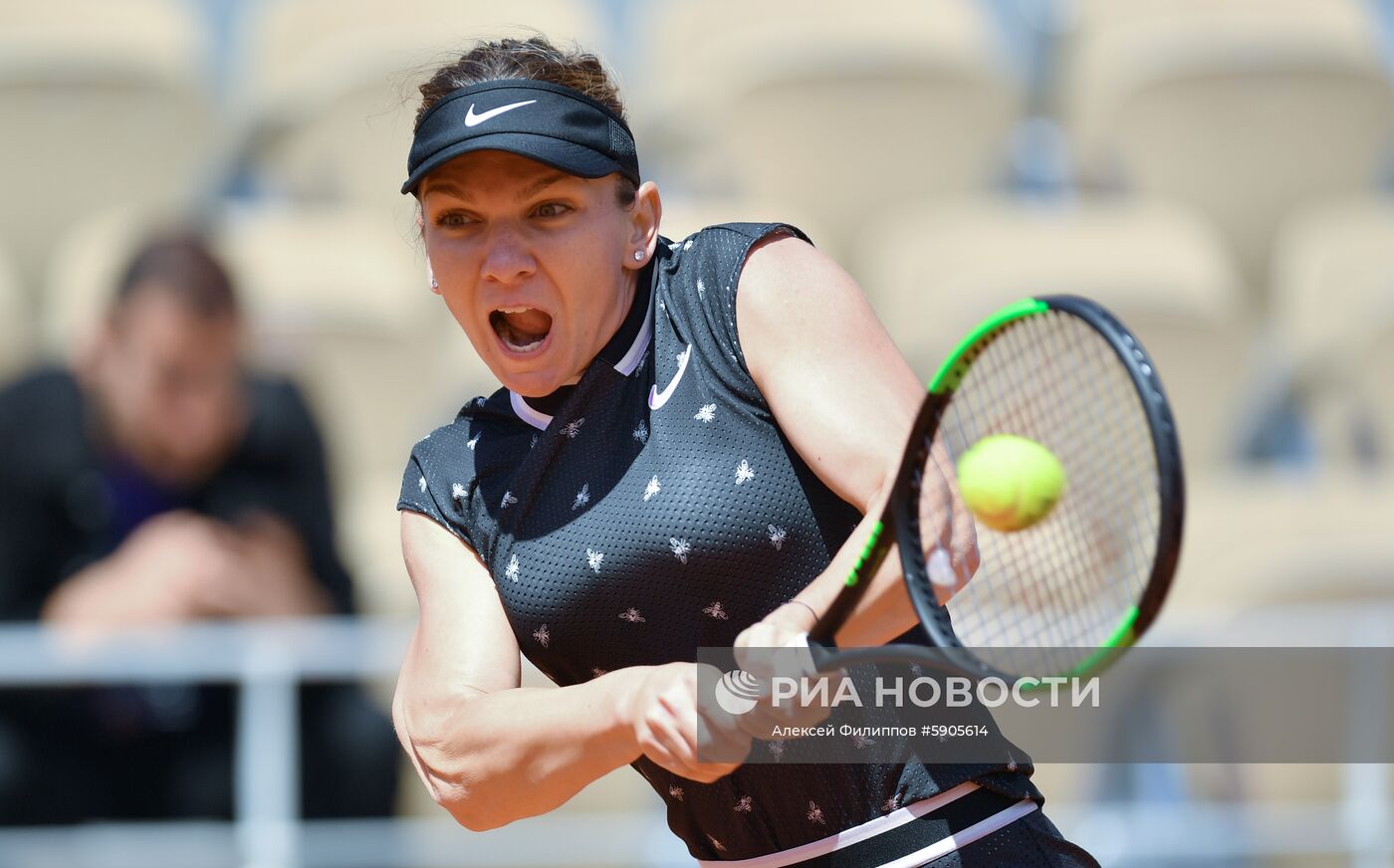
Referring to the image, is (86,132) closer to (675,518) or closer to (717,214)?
(717,214)

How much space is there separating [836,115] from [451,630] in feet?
13.8

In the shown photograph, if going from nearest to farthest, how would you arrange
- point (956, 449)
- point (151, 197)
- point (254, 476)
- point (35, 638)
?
point (956, 449), point (35, 638), point (254, 476), point (151, 197)

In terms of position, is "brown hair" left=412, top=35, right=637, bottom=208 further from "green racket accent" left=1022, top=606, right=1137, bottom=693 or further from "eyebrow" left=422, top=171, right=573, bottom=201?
"green racket accent" left=1022, top=606, right=1137, bottom=693

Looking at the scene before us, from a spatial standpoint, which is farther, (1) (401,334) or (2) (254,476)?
(1) (401,334)

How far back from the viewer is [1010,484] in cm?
181

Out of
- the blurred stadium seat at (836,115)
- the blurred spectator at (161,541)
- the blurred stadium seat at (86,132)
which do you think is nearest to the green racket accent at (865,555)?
the blurred spectator at (161,541)

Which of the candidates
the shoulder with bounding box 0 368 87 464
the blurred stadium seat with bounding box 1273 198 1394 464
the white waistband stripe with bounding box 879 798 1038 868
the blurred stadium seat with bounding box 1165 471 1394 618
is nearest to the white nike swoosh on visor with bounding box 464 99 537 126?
the white waistband stripe with bounding box 879 798 1038 868

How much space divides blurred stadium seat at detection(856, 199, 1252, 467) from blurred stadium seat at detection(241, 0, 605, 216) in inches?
48.8

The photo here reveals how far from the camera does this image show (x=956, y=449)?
2414mm

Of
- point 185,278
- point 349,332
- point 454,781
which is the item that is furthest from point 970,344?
point 349,332

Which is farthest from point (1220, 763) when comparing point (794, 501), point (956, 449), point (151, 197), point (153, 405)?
point (151, 197)

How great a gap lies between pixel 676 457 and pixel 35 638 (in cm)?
247

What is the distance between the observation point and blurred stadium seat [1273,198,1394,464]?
522 centimetres

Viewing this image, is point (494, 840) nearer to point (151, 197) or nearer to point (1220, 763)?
point (1220, 763)
